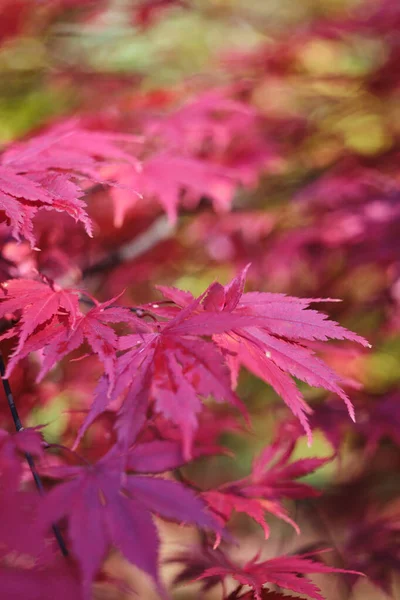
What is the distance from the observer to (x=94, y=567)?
0.42 metres

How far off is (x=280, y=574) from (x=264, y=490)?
0.14 meters

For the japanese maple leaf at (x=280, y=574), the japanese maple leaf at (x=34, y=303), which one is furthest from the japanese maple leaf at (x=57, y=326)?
the japanese maple leaf at (x=280, y=574)

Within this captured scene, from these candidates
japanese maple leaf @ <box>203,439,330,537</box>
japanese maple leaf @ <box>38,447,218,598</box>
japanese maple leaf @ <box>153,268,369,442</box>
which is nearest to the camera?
japanese maple leaf @ <box>38,447,218,598</box>

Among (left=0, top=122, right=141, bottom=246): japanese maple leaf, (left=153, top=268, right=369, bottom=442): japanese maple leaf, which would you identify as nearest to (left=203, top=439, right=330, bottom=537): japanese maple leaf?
(left=153, top=268, right=369, bottom=442): japanese maple leaf

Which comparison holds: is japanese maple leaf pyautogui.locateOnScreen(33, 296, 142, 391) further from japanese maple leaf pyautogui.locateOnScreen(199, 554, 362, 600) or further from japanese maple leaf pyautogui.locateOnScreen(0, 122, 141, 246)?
japanese maple leaf pyautogui.locateOnScreen(199, 554, 362, 600)

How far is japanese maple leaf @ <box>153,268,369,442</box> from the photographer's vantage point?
55cm

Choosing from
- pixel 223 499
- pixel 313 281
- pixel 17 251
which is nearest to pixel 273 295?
pixel 223 499

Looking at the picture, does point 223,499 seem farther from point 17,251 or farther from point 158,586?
point 17,251

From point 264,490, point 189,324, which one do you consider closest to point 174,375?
point 189,324

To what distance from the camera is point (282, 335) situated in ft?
1.87

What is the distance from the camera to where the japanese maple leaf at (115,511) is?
0.44 metres

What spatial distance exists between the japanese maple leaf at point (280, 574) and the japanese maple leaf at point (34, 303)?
1.06 ft

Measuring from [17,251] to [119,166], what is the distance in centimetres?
26

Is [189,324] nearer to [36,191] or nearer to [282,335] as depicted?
[282,335]
